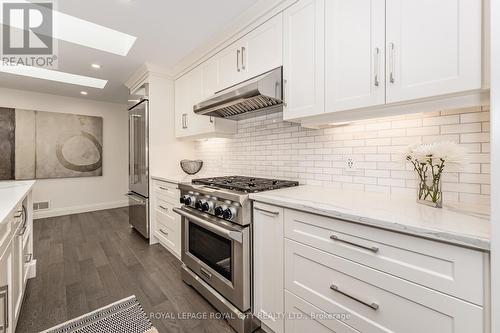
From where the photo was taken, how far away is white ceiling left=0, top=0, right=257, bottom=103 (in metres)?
1.89

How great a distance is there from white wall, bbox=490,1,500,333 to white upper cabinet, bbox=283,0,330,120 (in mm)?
814

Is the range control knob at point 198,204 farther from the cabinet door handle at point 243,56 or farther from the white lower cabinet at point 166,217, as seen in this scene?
the cabinet door handle at point 243,56

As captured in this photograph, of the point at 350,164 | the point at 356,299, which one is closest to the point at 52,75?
the point at 350,164

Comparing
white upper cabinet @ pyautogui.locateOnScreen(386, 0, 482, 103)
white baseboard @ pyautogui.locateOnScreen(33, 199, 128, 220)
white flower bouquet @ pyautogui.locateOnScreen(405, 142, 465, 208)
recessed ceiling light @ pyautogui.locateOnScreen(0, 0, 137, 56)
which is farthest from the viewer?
white baseboard @ pyautogui.locateOnScreen(33, 199, 128, 220)

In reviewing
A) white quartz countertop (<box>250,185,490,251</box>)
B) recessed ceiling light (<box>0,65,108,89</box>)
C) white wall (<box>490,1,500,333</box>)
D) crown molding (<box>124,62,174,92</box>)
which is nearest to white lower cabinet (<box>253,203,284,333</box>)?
white quartz countertop (<box>250,185,490,251</box>)

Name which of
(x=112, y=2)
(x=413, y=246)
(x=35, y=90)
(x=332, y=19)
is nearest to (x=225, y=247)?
(x=413, y=246)

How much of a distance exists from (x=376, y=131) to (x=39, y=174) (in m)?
5.74

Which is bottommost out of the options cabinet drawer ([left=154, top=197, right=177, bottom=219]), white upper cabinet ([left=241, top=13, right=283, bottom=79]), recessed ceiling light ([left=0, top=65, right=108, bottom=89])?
cabinet drawer ([left=154, top=197, right=177, bottom=219])

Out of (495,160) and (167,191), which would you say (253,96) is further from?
(167,191)

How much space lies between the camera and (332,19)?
4.61 feet

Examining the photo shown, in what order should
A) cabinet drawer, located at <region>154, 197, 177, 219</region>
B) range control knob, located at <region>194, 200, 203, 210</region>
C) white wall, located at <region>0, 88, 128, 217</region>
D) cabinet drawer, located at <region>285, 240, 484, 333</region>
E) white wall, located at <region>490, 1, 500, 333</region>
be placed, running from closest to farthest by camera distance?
white wall, located at <region>490, 1, 500, 333</region> → cabinet drawer, located at <region>285, 240, 484, 333</region> → range control knob, located at <region>194, 200, 203, 210</region> → cabinet drawer, located at <region>154, 197, 177, 219</region> → white wall, located at <region>0, 88, 128, 217</region>

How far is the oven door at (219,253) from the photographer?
154cm

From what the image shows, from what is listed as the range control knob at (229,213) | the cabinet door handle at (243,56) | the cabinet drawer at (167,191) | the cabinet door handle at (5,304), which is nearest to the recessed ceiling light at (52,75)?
Result: the cabinet drawer at (167,191)

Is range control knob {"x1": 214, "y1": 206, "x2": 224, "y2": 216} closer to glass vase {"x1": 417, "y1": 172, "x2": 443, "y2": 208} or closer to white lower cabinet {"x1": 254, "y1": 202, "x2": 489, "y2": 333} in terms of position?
white lower cabinet {"x1": 254, "y1": 202, "x2": 489, "y2": 333}
